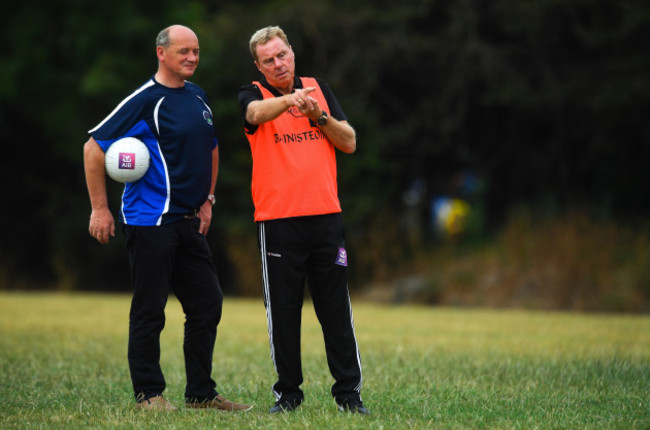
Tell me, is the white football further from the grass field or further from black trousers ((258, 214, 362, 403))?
the grass field

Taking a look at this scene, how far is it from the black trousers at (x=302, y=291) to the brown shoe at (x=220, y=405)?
0.28 meters

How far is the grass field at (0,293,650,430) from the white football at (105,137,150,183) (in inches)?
56.5

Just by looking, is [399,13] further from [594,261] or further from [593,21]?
[594,261]

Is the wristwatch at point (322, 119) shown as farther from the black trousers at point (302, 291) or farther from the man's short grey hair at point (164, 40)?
the man's short grey hair at point (164, 40)

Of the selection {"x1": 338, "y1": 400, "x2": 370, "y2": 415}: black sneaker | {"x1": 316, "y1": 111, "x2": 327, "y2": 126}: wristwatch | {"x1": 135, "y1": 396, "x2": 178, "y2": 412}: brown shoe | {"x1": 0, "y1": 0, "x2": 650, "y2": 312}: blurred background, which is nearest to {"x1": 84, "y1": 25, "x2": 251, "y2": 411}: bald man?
{"x1": 135, "y1": 396, "x2": 178, "y2": 412}: brown shoe

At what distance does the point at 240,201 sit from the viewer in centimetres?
2242

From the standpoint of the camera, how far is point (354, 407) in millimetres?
5375

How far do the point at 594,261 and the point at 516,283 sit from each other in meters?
1.55

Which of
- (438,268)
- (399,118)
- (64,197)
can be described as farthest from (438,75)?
(64,197)

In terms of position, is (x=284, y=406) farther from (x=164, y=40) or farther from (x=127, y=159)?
(x=164, y=40)

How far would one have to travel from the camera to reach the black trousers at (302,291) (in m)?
5.34

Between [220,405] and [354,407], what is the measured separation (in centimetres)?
89

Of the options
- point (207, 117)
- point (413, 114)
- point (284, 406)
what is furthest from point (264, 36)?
point (413, 114)

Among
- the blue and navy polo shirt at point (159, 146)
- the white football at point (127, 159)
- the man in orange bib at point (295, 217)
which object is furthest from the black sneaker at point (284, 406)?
the white football at point (127, 159)
